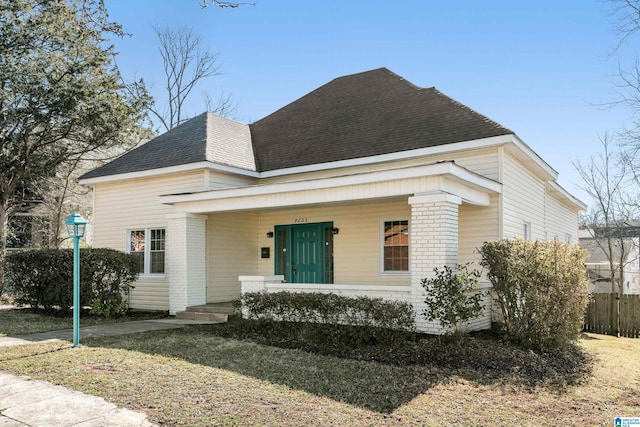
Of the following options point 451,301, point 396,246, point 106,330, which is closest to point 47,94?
point 106,330

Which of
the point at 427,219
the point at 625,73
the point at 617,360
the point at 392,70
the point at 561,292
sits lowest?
the point at 617,360

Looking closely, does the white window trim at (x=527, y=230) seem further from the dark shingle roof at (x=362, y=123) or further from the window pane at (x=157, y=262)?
the window pane at (x=157, y=262)

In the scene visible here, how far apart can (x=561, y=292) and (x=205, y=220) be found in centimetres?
864

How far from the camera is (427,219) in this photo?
9.06 m

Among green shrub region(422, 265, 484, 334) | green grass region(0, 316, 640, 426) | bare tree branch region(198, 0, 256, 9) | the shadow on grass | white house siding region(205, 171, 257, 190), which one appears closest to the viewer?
green grass region(0, 316, 640, 426)

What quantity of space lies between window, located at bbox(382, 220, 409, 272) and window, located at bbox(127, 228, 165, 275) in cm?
641

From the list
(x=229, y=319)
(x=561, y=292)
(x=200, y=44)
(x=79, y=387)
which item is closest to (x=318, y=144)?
(x=229, y=319)

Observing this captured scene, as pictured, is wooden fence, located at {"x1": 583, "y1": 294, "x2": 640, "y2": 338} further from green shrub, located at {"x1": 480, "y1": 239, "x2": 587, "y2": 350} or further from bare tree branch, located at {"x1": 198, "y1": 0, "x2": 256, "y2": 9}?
bare tree branch, located at {"x1": 198, "y1": 0, "x2": 256, "y2": 9}

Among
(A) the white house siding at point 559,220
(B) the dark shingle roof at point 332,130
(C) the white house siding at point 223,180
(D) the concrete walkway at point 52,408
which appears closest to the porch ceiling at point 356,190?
(C) the white house siding at point 223,180

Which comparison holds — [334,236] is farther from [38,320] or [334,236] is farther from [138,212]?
[38,320]

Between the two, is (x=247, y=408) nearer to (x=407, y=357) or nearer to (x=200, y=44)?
(x=407, y=357)

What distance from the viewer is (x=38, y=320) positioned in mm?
11719

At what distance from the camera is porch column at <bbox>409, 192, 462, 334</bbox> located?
8.90 metres

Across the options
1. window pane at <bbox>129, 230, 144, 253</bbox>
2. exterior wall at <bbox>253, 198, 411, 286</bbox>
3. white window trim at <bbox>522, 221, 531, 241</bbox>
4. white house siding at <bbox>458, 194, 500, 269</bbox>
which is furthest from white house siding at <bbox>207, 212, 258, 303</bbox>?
white window trim at <bbox>522, 221, 531, 241</bbox>
